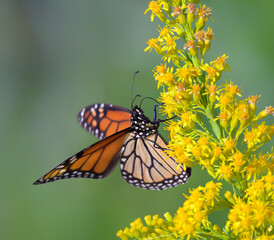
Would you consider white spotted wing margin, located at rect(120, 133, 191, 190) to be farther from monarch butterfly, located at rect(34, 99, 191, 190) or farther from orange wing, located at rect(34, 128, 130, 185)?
orange wing, located at rect(34, 128, 130, 185)

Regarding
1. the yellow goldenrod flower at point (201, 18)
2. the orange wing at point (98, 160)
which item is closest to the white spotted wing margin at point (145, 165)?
the orange wing at point (98, 160)

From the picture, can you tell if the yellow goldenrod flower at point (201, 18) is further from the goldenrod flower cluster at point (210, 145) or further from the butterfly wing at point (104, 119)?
the butterfly wing at point (104, 119)

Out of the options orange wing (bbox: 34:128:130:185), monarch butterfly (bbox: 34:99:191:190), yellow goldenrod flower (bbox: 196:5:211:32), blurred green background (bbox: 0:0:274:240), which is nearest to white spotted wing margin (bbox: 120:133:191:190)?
monarch butterfly (bbox: 34:99:191:190)

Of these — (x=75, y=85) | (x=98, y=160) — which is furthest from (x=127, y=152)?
(x=75, y=85)

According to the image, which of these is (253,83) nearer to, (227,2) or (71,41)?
(227,2)

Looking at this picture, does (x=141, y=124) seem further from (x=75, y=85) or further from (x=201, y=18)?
(x=75, y=85)
